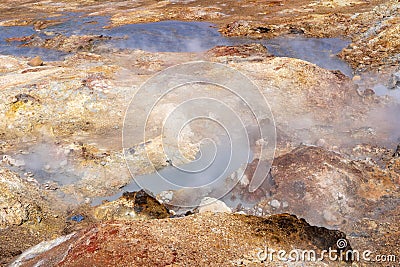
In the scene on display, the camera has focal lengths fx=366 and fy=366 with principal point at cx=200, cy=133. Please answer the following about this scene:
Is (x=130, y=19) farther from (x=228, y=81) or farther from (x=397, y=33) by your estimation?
(x=397, y=33)

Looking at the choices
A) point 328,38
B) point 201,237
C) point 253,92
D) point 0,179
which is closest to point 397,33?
point 328,38

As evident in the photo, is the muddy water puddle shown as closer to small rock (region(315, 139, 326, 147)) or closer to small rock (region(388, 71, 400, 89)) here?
small rock (region(388, 71, 400, 89))

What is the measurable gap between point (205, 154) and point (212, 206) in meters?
2.86

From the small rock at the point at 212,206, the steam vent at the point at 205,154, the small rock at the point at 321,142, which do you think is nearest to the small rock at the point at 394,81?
the steam vent at the point at 205,154

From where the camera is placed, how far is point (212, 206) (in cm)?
779

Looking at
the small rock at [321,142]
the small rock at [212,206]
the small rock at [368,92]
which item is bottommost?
the small rock at [321,142]

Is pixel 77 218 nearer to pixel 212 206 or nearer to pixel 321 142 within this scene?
pixel 212 206

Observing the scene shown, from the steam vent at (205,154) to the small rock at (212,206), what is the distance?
0.04 meters

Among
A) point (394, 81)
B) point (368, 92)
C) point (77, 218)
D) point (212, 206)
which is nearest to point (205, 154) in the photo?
point (212, 206)

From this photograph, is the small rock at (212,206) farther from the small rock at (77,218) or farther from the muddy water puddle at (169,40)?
the muddy water puddle at (169,40)

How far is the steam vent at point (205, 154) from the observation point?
6.26m

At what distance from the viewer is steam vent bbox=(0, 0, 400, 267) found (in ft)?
20.5

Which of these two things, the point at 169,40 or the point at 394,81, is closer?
the point at 394,81

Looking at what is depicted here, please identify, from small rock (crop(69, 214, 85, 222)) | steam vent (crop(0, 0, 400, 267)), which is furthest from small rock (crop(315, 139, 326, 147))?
small rock (crop(69, 214, 85, 222))
